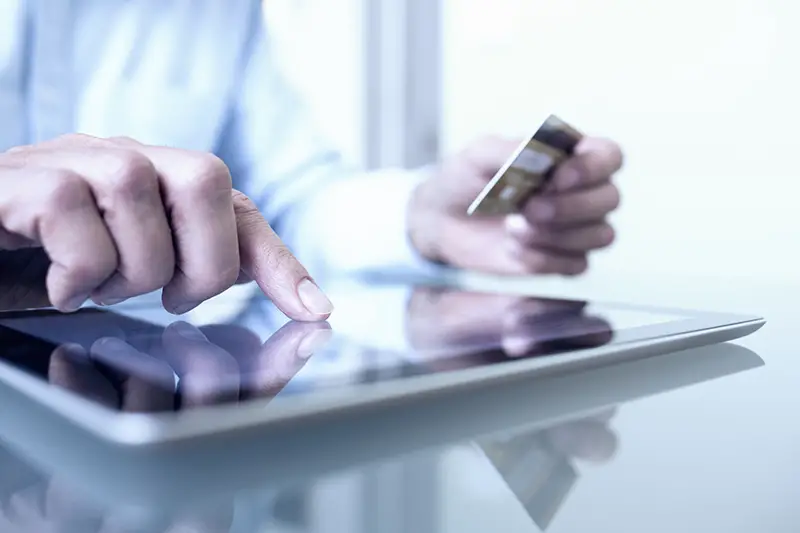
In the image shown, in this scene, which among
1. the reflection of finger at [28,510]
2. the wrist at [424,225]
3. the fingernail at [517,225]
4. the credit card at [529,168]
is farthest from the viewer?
the wrist at [424,225]

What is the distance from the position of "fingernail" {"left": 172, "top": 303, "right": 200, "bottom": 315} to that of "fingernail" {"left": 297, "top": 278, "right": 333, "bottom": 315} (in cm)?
9

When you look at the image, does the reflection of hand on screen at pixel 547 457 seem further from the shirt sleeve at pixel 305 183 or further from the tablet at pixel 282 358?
the shirt sleeve at pixel 305 183

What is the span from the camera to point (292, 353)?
322 mm

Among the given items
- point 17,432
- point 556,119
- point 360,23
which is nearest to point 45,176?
point 17,432

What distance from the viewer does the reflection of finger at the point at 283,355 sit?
245 millimetres

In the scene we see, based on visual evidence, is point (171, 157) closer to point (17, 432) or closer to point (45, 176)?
point (45, 176)

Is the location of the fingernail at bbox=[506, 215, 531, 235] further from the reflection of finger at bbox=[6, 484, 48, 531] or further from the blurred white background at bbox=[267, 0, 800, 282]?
the reflection of finger at bbox=[6, 484, 48, 531]

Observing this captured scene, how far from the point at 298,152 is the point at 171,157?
38.0 inches

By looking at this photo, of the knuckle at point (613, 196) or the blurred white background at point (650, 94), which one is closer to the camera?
the knuckle at point (613, 196)

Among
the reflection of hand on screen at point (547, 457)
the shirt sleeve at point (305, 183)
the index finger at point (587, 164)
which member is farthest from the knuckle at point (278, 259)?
the shirt sleeve at point (305, 183)

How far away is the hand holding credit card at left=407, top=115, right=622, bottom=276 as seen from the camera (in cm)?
80

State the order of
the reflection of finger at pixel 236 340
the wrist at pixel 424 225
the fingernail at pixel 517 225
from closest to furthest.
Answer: the reflection of finger at pixel 236 340
the fingernail at pixel 517 225
the wrist at pixel 424 225

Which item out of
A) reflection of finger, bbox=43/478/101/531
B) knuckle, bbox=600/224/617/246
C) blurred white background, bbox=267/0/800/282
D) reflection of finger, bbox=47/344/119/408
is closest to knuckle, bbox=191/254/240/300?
reflection of finger, bbox=47/344/119/408

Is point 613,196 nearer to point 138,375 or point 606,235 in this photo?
Answer: point 606,235
